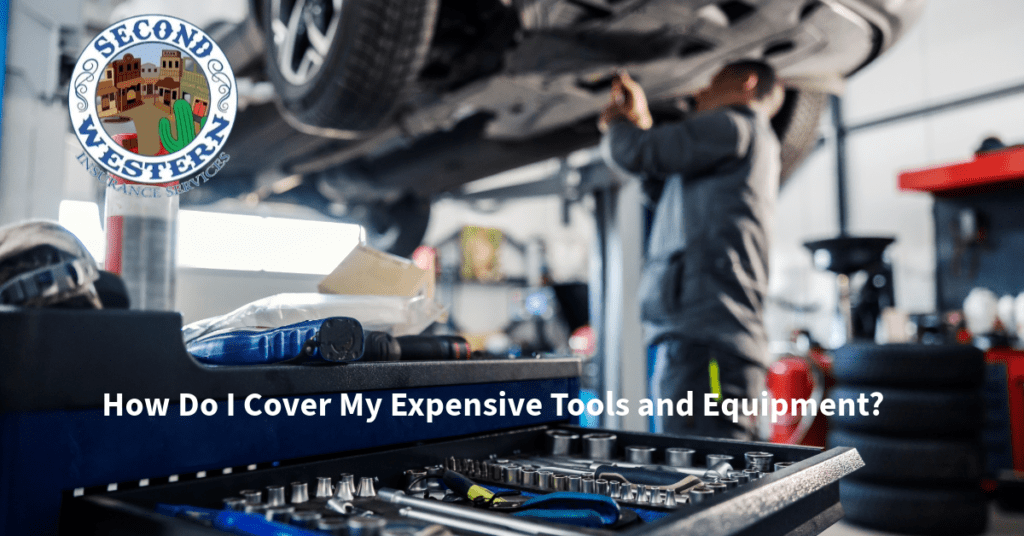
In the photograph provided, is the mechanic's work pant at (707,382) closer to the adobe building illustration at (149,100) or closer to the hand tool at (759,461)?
the hand tool at (759,461)

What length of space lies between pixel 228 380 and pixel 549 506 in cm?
25

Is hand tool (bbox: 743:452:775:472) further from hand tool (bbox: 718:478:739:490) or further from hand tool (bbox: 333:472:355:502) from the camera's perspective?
hand tool (bbox: 333:472:355:502)

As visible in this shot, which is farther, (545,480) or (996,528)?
(996,528)

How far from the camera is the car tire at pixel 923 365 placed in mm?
2154

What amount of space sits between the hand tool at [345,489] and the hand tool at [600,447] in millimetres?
290

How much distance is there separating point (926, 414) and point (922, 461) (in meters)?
0.15

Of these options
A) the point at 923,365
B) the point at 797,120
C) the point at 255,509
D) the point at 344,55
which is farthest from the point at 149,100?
the point at 923,365

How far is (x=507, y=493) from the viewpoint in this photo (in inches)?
21.5

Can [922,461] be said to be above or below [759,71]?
below

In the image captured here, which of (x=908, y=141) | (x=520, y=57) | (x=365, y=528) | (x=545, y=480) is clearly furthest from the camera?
(x=908, y=141)

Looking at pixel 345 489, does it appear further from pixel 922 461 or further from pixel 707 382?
pixel 922 461

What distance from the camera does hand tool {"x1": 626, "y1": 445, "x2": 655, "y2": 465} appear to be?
0.68 meters

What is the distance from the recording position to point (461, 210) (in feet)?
30.3

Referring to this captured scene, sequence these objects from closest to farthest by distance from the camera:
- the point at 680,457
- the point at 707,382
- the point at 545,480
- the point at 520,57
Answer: the point at 545,480
the point at 680,457
the point at 707,382
the point at 520,57
